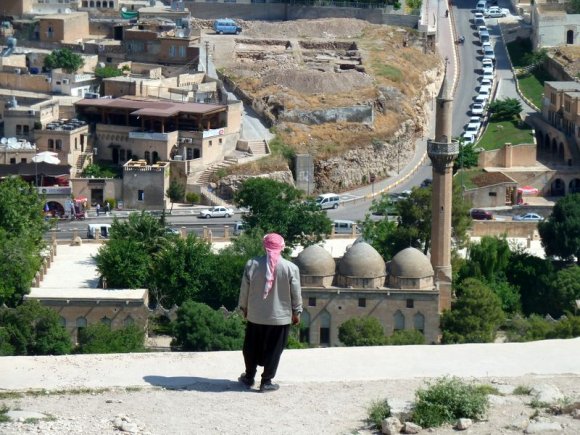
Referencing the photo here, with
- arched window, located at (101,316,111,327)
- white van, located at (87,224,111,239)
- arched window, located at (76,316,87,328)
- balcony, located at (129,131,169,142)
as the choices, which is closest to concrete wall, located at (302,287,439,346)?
arched window, located at (101,316,111,327)

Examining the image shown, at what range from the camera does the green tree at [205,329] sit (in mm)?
38219

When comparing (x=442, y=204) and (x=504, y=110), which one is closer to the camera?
(x=442, y=204)

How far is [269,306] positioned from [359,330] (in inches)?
925

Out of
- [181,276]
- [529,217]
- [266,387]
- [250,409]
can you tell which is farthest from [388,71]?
[250,409]

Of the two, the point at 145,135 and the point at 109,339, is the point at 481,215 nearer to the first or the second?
the point at 145,135

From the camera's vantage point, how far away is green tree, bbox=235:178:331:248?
168 ft

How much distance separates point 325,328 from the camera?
4300cm

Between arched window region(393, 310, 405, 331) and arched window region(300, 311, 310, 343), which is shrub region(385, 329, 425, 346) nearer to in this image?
arched window region(393, 310, 405, 331)

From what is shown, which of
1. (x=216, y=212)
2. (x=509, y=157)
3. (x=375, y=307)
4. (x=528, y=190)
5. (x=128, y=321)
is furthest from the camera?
(x=509, y=157)

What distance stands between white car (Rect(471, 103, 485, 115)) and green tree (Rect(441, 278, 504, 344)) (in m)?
30.4

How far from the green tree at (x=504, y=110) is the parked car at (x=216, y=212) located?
17.6 meters

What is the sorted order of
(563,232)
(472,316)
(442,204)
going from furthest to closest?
(563,232) < (442,204) < (472,316)

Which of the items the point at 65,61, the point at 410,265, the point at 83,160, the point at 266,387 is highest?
the point at 266,387

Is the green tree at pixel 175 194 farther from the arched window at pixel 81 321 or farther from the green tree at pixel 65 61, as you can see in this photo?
the arched window at pixel 81 321
